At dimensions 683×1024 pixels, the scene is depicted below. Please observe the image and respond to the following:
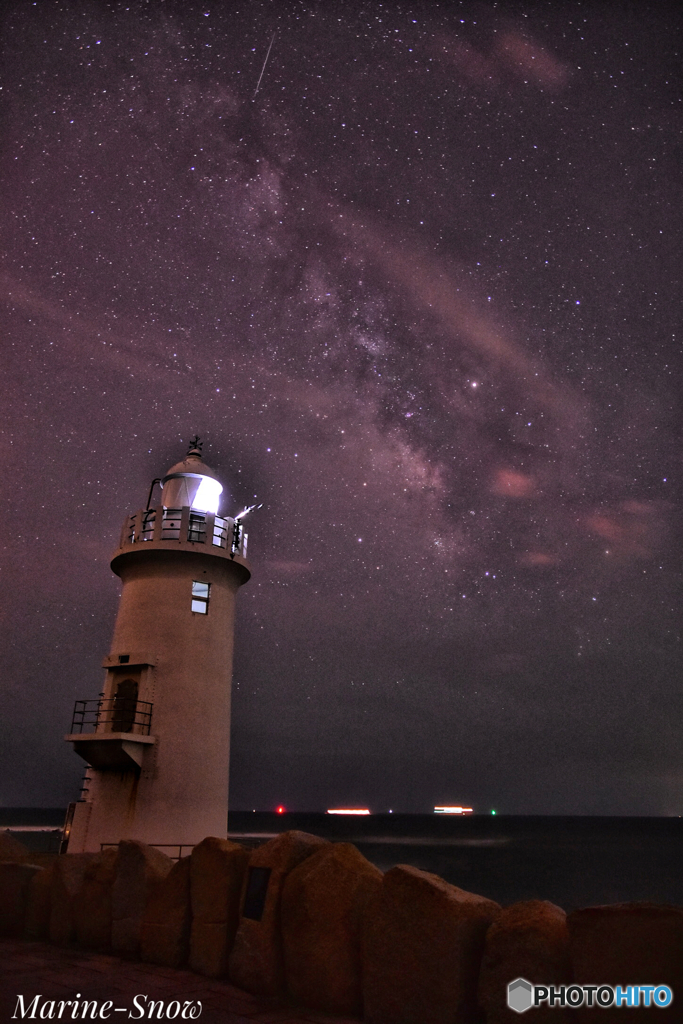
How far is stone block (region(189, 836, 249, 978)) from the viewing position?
9.12 meters

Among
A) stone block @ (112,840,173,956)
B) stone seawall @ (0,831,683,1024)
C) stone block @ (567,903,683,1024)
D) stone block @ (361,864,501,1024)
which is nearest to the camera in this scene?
stone block @ (567,903,683,1024)

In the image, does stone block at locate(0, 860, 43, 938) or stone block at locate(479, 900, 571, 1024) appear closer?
stone block at locate(479, 900, 571, 1024)

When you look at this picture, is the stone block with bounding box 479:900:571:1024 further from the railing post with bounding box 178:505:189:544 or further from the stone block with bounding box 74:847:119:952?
the railing post with bounding box 178:505:189:544

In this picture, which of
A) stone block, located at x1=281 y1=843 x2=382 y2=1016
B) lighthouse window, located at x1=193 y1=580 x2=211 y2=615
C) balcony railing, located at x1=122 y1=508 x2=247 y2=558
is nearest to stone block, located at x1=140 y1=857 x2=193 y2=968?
stone block, located at x1=281 y1=843 x2=382 y2=1016

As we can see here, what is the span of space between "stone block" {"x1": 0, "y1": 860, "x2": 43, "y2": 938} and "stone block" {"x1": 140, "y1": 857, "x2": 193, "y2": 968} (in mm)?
3220

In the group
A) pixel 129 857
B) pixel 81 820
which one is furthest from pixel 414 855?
pixel 129 857

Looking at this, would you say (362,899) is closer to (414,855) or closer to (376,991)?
(376,991)

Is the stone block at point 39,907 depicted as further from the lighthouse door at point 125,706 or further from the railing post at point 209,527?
the railing post at point 209,527

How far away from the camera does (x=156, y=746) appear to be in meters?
17.1

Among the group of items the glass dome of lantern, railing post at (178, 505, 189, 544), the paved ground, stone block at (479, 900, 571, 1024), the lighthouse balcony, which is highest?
the glass dome of lantern

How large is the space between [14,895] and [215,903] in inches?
191

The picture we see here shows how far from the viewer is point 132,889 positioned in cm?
1045

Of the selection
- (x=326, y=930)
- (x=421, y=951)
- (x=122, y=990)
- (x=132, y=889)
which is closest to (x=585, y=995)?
(x=421, y=951)

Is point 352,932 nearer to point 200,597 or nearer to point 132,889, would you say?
point 132,889
